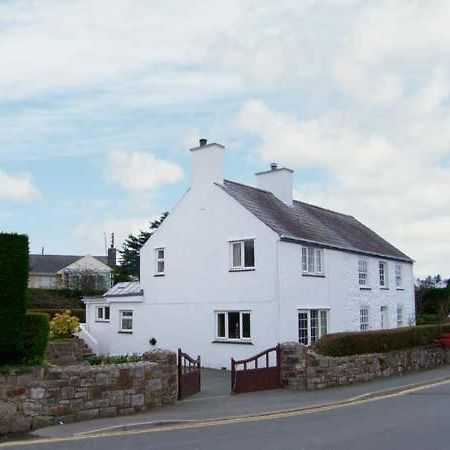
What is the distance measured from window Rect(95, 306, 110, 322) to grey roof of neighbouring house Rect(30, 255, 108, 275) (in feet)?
147

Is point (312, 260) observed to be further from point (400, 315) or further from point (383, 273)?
point (400, 315)

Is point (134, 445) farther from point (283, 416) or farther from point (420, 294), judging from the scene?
point (420, 294)

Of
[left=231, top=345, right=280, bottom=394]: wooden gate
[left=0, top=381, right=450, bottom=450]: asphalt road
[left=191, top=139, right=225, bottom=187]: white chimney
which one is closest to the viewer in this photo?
[left=0, top=381, right=450, bottom=450]: asphalt road

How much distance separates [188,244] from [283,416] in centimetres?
1444

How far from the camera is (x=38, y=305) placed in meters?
46.8

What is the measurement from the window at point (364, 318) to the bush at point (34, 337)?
64.0 ft

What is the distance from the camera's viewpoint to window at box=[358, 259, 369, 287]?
30.5 metres

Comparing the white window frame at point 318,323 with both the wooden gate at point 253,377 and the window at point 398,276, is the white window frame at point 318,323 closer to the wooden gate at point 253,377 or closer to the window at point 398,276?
the wooden gate at point 253,377

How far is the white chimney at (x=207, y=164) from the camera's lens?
87.6ft

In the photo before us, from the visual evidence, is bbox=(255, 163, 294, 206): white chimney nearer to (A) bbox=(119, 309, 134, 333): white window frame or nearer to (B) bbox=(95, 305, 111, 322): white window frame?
(A) bbox=(119, 309, 134, 333): white window frame

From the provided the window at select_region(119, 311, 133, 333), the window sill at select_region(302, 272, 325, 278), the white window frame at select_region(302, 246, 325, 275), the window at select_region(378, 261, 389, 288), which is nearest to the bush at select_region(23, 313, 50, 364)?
the window sill at select_region(302, 272, 325, 278)

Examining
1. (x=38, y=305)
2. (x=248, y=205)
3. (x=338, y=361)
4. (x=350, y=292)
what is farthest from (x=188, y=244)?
(x=38, y=305)

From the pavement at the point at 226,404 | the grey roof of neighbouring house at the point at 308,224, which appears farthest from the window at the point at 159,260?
the pavement at the point at 226,404

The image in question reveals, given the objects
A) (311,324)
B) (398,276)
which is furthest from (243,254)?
(398,276)
